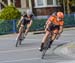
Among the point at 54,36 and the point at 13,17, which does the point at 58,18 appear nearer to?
the point at 54,36

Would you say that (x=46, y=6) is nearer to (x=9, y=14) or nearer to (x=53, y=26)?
(x=9, y=14)

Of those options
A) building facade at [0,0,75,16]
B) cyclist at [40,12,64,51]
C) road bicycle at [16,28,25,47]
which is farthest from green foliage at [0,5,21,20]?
cyclist at [40,12,64,51]

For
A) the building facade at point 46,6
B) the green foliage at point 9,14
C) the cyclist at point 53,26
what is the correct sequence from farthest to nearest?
the building facade at point 46,6 < the green foliage at point 9,14 < the cyclist at point 53,26

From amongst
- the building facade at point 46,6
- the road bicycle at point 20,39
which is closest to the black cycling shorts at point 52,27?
the road bicycle at point 20,39

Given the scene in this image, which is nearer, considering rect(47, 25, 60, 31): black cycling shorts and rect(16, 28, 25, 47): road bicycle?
rect(47, 25, 60, 31): black cycling shorts

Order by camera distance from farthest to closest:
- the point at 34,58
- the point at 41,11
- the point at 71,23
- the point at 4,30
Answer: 1. the point at 41,11
2. the point at 71,23
3. the point at 4,30
4. the point at 34,58

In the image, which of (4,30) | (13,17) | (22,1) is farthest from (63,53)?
(22,1)

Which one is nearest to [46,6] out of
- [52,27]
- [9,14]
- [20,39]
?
[9,14]

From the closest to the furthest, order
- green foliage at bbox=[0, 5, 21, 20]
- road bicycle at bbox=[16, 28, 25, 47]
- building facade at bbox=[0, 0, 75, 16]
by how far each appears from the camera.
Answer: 1. road bicycle at bbox=[16, 28, 25, 47]
2. green foliage at bbox=[0, 5, 21, 20]
3. building facade at bbox=[0, 0, 75, 16]

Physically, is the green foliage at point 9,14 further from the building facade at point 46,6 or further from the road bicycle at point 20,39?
the road bicycle at point 20,39

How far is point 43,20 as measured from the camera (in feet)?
98.4

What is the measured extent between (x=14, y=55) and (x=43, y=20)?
16.1m

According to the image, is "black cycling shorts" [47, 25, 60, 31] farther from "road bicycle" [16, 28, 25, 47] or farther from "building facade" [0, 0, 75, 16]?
"building facade" [0, 0, 75, 16]

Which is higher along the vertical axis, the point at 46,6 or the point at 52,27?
the point at 52,27
